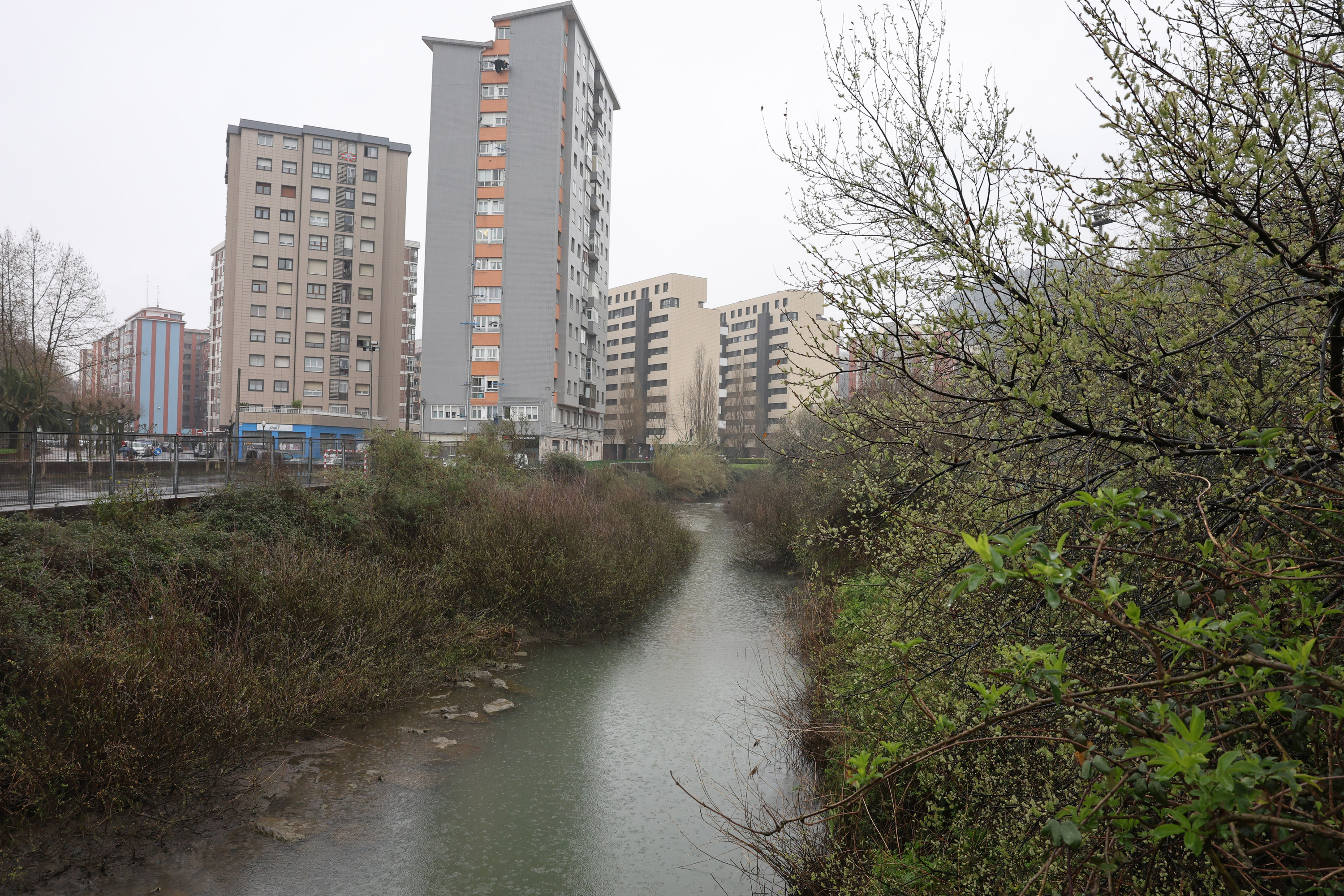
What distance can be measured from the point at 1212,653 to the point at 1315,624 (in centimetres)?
67

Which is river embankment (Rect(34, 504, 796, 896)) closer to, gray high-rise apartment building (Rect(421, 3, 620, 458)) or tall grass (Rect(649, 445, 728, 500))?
tall grass (Rect(649, 445, 728, 500))

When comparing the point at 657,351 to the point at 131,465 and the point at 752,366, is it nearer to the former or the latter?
the point at 752,366

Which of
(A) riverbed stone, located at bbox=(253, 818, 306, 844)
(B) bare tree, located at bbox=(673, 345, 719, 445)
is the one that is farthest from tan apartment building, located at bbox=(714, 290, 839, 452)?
(A) riverbed stone, located at bbox=(253, 818, 306, 844)

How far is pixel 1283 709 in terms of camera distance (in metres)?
1.72

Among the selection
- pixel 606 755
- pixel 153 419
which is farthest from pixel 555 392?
pixel 153 419

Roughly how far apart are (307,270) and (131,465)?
5392cm

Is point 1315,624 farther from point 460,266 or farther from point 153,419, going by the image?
point 153,419

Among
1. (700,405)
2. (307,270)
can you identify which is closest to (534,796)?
(307,270)

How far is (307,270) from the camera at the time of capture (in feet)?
202

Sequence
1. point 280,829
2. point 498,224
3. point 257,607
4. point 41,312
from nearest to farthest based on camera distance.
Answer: point 280,829, point 257,607, point 41,312, point 498,224

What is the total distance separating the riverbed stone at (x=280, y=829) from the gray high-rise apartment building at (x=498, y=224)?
4384cm

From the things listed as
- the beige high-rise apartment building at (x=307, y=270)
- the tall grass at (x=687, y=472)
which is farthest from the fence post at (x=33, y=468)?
the beige high-rise apartment building at (x=307, y=270)

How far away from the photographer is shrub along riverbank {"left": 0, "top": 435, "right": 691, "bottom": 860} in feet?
22.3

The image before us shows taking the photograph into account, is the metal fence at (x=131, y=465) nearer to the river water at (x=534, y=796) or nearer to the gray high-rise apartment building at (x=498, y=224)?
the river water at (x=534, y=796)
